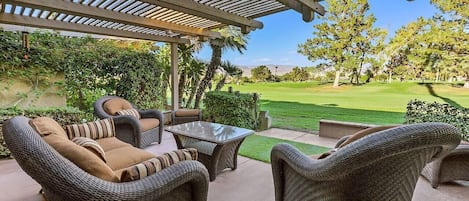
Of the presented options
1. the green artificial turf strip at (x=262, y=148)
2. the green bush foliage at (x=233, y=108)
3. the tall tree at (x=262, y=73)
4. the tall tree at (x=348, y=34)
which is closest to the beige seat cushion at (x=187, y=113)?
the green bush foliage at (x=233, y=108)

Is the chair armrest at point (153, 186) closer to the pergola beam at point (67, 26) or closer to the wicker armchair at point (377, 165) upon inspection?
the wicker armchair at point (377, 165)

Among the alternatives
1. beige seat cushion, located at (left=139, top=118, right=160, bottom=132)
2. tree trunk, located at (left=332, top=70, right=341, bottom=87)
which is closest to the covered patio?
beige seat cushion, located at (left=139, top=118, right=160, bottom=132)

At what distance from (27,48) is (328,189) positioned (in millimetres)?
5520

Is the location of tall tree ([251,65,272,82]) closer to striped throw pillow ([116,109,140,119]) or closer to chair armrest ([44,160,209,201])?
striped throw pillow ([116,109,140,119])

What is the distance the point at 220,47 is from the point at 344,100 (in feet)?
13.3

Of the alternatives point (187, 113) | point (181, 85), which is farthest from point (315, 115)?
point (181, 85)

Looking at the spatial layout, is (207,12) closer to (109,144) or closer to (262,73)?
(109,144)

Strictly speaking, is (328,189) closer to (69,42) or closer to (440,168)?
(440,168)

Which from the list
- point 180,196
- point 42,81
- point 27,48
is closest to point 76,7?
point 27,48

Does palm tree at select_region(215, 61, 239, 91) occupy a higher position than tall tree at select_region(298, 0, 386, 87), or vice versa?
tall tree at select_region(298, 0, 386, 87)

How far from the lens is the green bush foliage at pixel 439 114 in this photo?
4.14 m

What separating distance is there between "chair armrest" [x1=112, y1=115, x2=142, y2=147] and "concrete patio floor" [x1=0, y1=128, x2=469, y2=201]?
1.20m

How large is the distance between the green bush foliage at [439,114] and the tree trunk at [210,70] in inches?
183

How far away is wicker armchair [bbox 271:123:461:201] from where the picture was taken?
128cm
